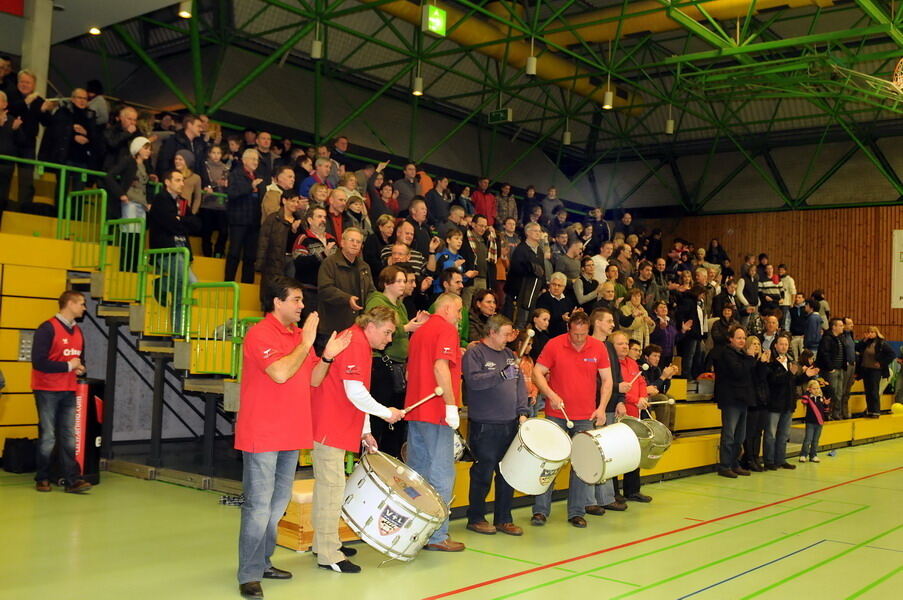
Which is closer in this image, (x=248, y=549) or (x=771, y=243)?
(x=248, y=549)

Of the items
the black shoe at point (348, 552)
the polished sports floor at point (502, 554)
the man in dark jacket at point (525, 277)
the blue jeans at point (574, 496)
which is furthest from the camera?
the man in dark jacket at point (525, 277)

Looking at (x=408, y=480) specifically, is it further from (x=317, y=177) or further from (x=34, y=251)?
(x=34, y=251)

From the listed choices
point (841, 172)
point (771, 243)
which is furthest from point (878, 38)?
point (771, 243)

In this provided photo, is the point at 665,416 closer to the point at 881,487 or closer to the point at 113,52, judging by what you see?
the point at 881,487

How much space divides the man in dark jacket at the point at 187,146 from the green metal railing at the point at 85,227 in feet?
2.98

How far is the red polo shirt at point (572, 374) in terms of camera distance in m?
7.89

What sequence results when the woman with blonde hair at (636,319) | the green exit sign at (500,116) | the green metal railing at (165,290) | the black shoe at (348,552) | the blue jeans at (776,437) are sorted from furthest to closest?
the green exit sign at (500,116) → the woman with blonde hair at (636,319) → the blue jeans at (776,437) → the green metal railing at (165,290) → the black shoe at (348,552)

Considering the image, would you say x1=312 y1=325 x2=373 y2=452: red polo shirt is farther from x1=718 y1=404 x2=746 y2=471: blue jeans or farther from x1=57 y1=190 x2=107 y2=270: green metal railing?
x1=718 y1=404 x2=746 y2=471: blue jeans

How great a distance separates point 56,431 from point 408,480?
4.17 metres

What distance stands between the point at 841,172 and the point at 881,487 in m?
16.5

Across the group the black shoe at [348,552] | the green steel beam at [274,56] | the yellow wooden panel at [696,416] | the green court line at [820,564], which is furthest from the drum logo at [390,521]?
the green steel beam at [274,56]

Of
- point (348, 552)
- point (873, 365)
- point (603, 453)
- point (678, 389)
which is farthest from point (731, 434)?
point (873, 365)

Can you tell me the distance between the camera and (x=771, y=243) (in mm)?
25734

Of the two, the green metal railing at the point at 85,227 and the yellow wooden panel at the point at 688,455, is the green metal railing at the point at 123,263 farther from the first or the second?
the yellow wooden panel at the point at 688,455
